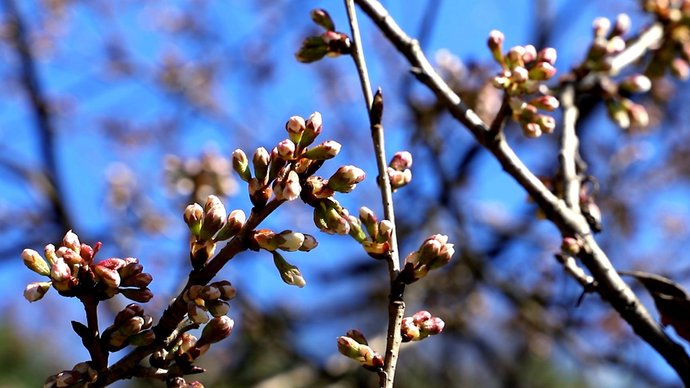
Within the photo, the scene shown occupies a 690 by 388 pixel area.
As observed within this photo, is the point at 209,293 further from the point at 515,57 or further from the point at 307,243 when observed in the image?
the point at 515,57

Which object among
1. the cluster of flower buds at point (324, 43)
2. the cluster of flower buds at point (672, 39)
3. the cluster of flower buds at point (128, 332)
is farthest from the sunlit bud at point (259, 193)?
the cluster of flower buds at point (672, 39)

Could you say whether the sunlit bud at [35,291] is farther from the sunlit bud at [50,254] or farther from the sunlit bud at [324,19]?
the sunlit bud at [324,19]

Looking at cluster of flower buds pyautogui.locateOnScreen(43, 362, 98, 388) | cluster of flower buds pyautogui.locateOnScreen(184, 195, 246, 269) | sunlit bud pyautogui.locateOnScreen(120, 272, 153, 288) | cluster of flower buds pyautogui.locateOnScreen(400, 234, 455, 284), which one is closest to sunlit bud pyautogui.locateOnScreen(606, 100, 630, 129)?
cluster of flower buds pyautogui.locateOnScreen(400, 234, 455, 284)

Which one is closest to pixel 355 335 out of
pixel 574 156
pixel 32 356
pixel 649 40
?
pixel 574 156

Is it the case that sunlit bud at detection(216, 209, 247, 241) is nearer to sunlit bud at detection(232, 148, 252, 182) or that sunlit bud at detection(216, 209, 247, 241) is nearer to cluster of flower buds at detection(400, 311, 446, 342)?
sunlit bud at detection(232, 148, 252, 182)

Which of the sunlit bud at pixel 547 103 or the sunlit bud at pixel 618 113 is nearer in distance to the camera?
the sunlit bud at pixel 547 103

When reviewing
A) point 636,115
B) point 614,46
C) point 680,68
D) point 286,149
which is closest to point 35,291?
point 286,149
